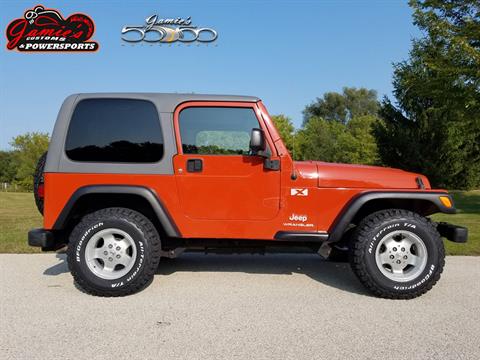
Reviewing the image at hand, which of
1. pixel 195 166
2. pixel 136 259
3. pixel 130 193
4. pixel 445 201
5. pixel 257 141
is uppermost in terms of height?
pixel 257 141

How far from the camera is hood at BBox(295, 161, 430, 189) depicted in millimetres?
3889

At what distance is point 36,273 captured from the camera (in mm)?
4504

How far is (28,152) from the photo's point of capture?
50344mm

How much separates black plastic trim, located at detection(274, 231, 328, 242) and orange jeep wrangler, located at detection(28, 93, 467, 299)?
0.03 ft

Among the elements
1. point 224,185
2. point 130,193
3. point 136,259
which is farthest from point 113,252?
point 224,185

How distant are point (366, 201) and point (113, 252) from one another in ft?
8.61

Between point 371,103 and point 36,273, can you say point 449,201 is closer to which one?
point 36,273

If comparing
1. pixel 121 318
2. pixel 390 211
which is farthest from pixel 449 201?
pixel 121 318

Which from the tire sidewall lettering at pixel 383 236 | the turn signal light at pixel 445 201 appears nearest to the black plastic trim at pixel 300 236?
the tire sidewall lettering at pixel 383 236

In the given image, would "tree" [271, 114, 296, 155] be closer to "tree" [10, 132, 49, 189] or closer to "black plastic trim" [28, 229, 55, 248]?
"black plastic trim" [28, 229, 55, 248]

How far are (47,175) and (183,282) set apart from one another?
1825 mm

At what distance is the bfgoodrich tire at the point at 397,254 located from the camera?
12.2 feet

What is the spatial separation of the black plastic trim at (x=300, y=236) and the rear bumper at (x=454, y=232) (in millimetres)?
1347

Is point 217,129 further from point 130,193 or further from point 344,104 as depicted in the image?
point 344,104
